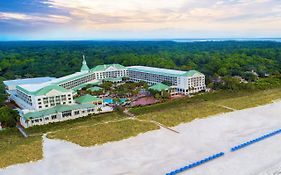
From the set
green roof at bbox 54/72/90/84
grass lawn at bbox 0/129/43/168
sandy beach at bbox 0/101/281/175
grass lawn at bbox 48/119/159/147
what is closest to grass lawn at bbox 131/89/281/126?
grass lawn at bbox 48/119/159/147

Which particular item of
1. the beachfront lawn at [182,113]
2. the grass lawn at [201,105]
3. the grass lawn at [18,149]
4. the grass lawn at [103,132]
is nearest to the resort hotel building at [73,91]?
the grass lawn at [18,149]

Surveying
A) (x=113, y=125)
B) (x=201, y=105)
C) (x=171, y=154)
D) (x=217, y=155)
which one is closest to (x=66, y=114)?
(x=113, y=125)

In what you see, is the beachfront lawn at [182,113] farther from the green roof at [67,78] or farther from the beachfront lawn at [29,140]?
the green roof at [67,78]

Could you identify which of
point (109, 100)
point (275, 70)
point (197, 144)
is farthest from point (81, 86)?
point (275, 70)

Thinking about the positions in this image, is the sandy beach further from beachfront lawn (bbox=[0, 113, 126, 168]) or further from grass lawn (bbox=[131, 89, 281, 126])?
grass lawn (bbox=[131, 89, 281, 126])

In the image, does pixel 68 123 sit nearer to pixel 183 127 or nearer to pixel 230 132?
pixel 183 127
